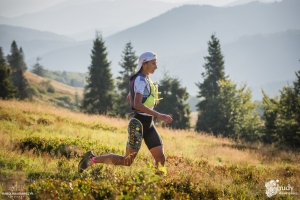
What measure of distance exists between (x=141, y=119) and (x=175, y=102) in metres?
33.3

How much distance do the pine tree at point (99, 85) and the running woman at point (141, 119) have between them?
34.4 meters

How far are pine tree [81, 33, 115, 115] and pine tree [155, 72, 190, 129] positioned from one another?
807cm

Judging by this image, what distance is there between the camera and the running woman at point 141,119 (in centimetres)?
467

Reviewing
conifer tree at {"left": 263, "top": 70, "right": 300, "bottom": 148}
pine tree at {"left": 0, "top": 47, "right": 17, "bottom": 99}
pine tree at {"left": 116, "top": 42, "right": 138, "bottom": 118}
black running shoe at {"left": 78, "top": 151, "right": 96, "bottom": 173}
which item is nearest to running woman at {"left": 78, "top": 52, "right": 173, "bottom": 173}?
black running shoe at {"left": 78, "top": 151, "right": 96, "bottom": 173}

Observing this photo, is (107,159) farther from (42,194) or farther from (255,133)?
(255,133)

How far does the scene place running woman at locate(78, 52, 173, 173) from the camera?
467 cm

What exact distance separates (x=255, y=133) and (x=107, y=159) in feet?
94.1

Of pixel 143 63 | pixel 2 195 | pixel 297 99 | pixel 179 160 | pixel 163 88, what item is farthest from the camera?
pixel 163 88

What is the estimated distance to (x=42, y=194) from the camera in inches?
158

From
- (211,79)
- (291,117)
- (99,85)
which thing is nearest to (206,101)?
(211,79)

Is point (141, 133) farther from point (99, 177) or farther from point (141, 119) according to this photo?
point (99, 177)

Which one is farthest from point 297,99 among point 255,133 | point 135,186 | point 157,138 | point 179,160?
point 135,186

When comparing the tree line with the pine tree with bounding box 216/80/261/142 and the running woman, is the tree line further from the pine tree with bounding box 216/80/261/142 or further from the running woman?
the running woman

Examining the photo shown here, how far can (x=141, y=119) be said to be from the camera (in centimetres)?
491
